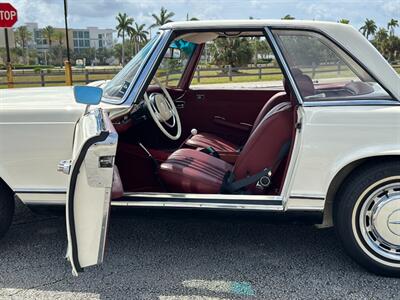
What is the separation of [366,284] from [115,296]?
1562 millimetres

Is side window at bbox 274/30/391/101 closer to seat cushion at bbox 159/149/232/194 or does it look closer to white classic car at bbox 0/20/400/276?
white classic car at bbox 0/20/400/276

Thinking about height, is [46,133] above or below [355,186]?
above

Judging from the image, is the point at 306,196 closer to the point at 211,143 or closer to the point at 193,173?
the point at 193,173

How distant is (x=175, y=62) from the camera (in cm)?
422

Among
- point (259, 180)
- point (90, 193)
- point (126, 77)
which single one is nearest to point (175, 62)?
point (126, 77)

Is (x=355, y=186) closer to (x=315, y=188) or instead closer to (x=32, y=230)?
(x=315, y=188)

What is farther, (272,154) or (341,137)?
(272,154)

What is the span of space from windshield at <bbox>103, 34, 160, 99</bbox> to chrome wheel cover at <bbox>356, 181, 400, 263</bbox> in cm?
174

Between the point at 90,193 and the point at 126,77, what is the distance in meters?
1.13

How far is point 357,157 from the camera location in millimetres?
2691

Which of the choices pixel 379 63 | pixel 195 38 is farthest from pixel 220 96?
pixel 379 63

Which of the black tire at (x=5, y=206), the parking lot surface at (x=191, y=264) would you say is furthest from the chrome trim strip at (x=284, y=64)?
the black tire at (x=5, y=206)

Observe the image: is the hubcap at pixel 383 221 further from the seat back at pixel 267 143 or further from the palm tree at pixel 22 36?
the palm tree at pixel 22 36

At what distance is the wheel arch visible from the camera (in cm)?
277
